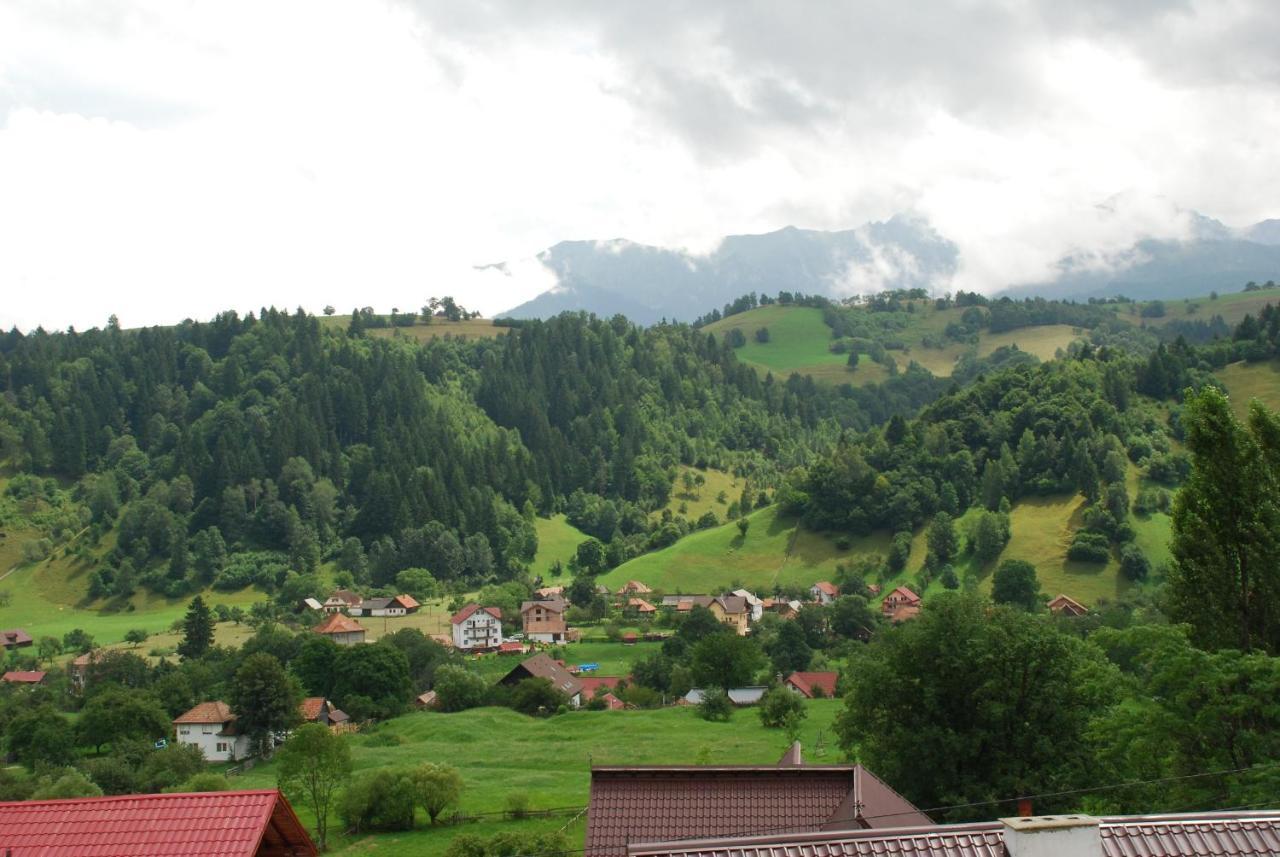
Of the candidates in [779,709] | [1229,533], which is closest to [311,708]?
[779,709]

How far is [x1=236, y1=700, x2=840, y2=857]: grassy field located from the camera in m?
42.5

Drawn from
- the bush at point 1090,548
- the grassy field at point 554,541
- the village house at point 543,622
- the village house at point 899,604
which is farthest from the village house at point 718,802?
the grassy field at point 554,541

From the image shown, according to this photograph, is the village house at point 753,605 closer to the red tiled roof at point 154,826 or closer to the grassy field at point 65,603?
the grassy field at point 65,603

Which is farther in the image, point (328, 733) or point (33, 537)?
point (33, 537)

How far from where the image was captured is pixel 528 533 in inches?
5768

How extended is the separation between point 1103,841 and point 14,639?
113 metres

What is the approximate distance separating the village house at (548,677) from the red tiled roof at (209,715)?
16.9 m

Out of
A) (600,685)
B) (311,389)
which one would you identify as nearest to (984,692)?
(600,685)

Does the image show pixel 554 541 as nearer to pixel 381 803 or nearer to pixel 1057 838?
pixel 381 803

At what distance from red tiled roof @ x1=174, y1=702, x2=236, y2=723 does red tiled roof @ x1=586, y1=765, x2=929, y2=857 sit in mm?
50588

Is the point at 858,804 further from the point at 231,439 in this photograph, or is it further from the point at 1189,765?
the point at 231,439

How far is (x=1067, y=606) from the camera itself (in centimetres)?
8975

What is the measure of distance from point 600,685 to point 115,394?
128226mm

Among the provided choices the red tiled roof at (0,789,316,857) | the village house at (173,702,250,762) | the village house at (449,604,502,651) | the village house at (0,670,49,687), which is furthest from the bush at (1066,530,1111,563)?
the red tiled roof at (0,789,316,857)
